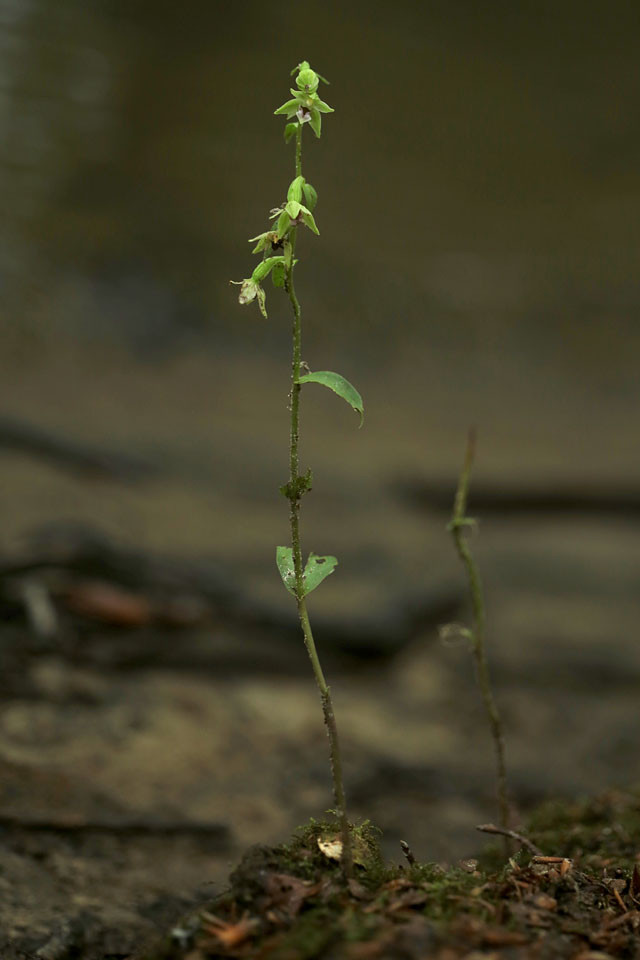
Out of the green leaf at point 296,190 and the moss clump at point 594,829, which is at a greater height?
the green leaf at point 296,190

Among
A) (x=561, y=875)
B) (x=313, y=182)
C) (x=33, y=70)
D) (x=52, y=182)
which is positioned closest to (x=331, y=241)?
(x=313, y=182)

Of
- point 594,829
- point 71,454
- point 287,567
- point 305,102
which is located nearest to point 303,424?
point 71,454

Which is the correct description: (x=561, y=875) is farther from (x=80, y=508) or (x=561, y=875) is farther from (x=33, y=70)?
(x=33, y=70)

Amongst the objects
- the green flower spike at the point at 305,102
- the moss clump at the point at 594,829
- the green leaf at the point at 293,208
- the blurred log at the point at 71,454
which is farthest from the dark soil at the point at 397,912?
the blurred log at the point at 71,454

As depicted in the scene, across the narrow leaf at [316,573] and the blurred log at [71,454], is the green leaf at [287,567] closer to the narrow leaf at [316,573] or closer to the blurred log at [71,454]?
the narrow leaf at [316,573]

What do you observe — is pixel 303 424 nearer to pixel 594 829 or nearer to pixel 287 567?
pixel 594 829

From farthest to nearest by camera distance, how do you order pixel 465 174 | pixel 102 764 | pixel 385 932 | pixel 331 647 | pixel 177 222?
pixel 465 174, pixel 177 222, pixel 331 647, pixel 102 764, pixel 385 932

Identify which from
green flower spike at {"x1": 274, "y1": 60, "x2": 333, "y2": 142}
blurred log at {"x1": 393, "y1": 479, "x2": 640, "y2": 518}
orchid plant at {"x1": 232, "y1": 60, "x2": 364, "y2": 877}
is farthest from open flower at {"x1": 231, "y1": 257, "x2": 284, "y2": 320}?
blurred log at {"x1": 393, "y1": 479, "x2": 640, "y2": 518}
